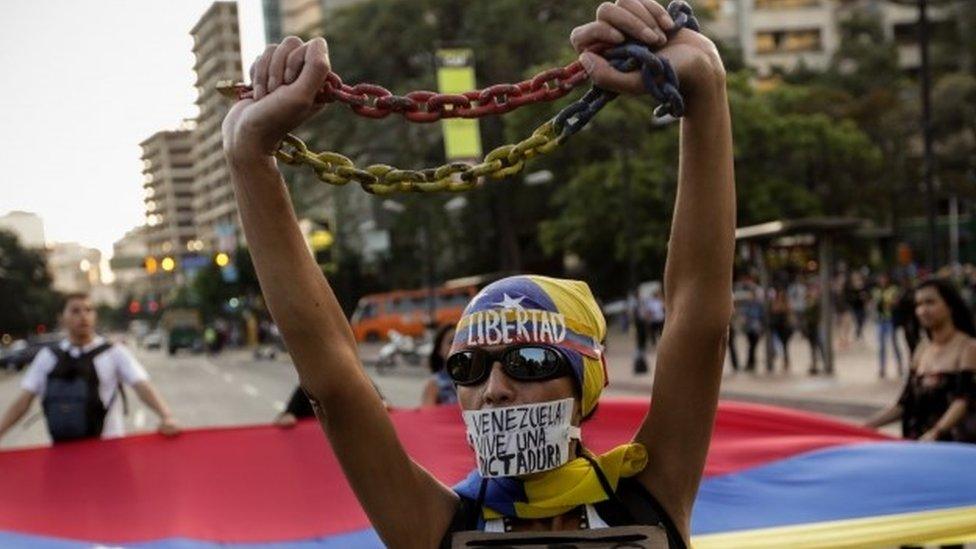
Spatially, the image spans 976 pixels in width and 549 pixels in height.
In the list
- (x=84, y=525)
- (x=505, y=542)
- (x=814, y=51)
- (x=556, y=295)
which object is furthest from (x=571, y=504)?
(x=814, y=51)

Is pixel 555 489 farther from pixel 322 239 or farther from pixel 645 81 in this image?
pixel 322 239

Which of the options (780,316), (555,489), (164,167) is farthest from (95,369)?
(780,316)

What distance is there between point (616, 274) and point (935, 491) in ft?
157

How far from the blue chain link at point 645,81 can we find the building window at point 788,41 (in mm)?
78991

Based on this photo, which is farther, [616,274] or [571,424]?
[616,274]

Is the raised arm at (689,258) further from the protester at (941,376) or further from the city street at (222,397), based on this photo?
the city street at (222,397)

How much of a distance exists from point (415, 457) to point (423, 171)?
3829mm

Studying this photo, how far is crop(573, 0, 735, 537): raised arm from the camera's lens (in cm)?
178

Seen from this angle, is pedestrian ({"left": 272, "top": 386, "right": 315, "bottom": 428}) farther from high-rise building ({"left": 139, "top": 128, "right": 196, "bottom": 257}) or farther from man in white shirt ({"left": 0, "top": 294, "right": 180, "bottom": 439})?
high-rise building ({"left": 139, "top": 128, "right": 196, "bottom": 257})

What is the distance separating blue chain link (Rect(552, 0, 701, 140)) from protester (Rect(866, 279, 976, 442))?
4.24 m

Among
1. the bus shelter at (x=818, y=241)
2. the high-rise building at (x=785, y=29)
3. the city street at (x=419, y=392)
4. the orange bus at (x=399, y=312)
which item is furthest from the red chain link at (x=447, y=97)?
the high-rise building at (x=785, y=29)

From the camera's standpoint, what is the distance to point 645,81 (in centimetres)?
173

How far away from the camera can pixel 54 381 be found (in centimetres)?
699

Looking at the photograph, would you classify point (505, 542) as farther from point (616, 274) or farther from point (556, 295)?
point (616, 274)
